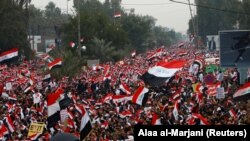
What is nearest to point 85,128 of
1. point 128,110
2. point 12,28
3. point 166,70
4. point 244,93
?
point 166,70

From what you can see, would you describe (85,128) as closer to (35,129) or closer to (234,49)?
(35,129)

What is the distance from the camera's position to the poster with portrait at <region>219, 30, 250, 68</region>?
79.6ft

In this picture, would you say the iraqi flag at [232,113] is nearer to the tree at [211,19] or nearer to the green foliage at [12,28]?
the green foliage at [12,28]

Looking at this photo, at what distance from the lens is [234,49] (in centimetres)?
2461

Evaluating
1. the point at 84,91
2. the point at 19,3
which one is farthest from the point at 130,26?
the point at 84,91

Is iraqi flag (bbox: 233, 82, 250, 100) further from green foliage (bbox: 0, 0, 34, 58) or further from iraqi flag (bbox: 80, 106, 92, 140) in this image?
green foliage (bbox: 0, 0, 34, 58)

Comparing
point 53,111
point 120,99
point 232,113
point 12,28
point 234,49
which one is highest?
point 12,28

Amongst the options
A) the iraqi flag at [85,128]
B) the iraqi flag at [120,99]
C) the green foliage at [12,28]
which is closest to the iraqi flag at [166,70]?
the iraqi flag at [120,99]

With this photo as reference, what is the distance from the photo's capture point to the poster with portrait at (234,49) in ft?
79.6

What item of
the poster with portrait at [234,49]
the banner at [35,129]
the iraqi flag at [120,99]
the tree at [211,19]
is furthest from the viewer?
the tree at [211,19]

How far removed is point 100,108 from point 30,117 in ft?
7.36

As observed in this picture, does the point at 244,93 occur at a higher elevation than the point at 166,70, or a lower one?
lower

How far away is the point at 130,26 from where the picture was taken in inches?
3159

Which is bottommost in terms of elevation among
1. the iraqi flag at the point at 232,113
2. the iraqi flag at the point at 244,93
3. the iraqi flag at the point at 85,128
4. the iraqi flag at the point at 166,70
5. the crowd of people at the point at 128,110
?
the crowd of people at the point at 128,110
